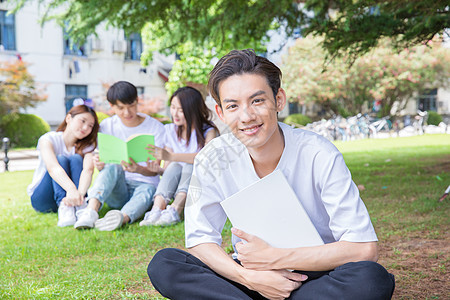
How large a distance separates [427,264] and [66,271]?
7.65 feet

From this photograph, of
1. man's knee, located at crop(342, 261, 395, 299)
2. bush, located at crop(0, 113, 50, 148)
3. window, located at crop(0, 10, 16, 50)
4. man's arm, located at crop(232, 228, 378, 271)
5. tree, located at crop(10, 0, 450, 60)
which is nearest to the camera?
man's knee, located at crop(342, 261, 395, 299)

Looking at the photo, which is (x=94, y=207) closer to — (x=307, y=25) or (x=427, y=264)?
(x=427, y=264)

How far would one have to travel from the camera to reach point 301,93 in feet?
74.8

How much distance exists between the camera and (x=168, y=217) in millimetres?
4246

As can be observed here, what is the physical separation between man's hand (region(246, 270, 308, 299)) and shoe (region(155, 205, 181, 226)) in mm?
2438

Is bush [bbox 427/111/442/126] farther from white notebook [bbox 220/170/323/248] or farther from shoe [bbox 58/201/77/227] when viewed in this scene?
white notebook [bbox 220/170/323/248]

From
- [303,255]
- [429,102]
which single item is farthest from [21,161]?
[429,102]

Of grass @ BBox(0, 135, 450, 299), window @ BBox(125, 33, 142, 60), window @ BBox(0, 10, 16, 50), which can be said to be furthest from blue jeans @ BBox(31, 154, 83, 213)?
window @ BBox(125, 33, 142, 60)

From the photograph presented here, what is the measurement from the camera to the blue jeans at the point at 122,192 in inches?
170

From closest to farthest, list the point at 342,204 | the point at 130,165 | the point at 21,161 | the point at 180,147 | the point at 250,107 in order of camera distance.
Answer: the point at 342,204 < the point at 250,107 < the point at 130,165 < the point at 180,147 < the point at 21,161

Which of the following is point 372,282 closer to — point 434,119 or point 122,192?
point 122,192

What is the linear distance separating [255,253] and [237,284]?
0.21 m

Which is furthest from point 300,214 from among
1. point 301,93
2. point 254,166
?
point 301,93

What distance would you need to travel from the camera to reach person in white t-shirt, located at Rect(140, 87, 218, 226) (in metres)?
4.34
